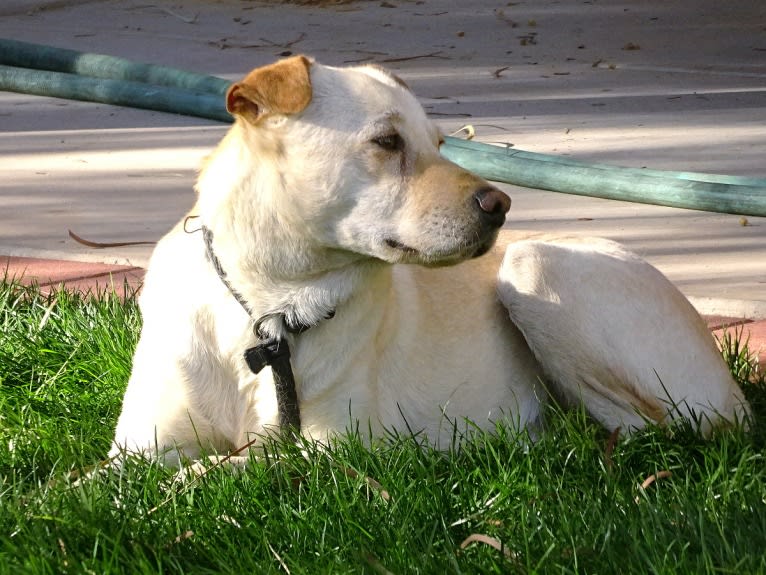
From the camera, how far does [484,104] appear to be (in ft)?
26.8

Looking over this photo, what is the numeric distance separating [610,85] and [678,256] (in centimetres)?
349

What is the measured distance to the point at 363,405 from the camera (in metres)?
3.67

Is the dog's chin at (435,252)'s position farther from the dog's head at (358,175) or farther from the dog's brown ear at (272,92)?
the dog's brown ear at (272,92)

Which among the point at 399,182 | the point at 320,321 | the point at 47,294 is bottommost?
the point at 47,294

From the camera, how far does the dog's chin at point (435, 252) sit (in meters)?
3.33

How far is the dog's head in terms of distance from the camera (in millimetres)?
3324

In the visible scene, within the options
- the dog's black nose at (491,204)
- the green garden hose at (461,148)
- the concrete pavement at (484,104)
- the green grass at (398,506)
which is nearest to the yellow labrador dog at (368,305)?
the dog's black nose at (491,204)

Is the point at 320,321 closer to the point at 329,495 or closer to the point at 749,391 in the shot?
the point at 329,495

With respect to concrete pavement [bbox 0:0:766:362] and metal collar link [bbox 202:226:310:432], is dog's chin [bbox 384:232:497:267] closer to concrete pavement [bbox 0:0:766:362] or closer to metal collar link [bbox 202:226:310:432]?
metal collar link [bbox 202:226:310:432]

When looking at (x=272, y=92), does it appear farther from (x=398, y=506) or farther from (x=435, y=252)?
(x=398, y=506)

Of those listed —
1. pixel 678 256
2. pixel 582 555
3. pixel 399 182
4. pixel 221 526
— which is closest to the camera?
pixel 582 555

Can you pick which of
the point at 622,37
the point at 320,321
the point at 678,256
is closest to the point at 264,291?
the point at 320,321

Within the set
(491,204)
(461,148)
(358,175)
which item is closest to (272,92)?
(358,175)

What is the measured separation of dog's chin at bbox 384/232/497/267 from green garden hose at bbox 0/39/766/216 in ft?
9.10
